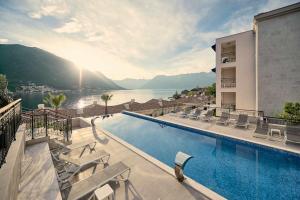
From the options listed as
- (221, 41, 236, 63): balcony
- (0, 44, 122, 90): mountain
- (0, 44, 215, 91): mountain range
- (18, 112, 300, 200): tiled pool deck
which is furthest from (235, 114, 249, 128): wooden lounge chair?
(0, 44, 122, 90): mountain

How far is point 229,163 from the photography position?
6617 millimetres

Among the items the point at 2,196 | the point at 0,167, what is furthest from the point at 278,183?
the point at 0,167

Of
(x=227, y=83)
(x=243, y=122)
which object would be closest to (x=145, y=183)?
(x=243, y=122)

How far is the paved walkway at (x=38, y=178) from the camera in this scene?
138 inches

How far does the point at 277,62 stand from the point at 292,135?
22.2ft

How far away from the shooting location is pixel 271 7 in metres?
12.1

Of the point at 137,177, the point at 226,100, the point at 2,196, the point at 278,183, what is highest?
the point at 226,100

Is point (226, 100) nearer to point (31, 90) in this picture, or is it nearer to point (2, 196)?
point (2, 196)

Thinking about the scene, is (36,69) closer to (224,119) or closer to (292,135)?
(224,119)

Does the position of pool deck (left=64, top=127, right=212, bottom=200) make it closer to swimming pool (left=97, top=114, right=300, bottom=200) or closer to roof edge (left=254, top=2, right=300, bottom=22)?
swimming pool (left=97, top=114, right=300, bottom=200)

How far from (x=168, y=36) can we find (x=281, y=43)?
366 inches

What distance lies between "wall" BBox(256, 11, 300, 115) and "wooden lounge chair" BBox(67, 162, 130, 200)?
513 inches

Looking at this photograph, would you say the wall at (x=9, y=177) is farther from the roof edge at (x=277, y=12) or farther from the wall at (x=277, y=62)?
the roof edge at (x=277, y=12)

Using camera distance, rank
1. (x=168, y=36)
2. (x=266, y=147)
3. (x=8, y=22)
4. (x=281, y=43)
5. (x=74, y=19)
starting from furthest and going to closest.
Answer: (x=168, y=36)
(x=281, y=43)
(x=74, y=19)
(x=8, y=22)
(x=266, y=147)
